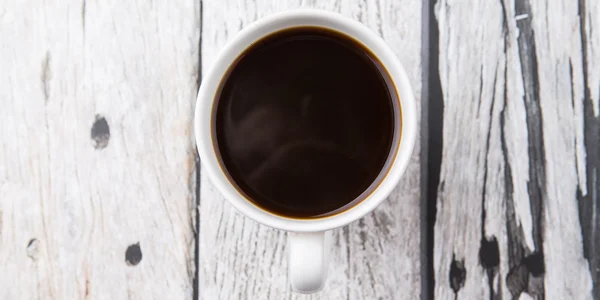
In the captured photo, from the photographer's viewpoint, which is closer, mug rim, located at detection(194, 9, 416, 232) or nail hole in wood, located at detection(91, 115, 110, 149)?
mug rim, located at detection(194, 9, 416, 232)

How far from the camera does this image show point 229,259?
0.55m

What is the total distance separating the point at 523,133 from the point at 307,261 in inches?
9.8

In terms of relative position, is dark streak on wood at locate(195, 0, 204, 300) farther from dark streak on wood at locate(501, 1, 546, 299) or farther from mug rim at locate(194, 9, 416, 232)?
dark streak on wood at locate(501, 1, 546, 299)

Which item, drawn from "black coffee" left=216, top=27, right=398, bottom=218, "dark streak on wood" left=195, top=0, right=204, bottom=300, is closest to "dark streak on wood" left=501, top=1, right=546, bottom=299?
"black coffee" left=216, top=27, right=398, bottom=218

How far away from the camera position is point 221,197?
21.3 inches

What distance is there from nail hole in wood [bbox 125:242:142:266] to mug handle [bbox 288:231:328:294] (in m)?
0.19

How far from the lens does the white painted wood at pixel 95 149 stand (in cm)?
55

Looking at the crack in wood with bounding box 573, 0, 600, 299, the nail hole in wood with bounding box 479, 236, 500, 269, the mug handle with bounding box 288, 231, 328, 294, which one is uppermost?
the crack in wood with bounding box 573, 0, 600, 299

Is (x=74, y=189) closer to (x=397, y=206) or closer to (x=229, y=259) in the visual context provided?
(x=229, y=259)

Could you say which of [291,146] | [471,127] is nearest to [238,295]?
[291,146]

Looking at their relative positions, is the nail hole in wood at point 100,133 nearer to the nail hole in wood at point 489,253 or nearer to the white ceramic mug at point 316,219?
the white ceramic mug at point 316,219

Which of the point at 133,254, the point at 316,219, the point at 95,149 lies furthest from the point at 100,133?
the point at 316,219

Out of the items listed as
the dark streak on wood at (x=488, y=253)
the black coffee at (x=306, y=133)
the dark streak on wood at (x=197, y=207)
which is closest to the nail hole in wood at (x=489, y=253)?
the dark streak on wood at (x=488, y=253)

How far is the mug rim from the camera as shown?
44 cm
